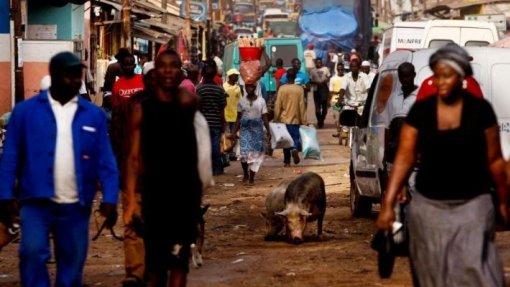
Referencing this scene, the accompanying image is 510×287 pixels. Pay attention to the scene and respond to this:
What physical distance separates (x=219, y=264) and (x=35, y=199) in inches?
165

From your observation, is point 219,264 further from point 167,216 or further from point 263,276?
point 167,216

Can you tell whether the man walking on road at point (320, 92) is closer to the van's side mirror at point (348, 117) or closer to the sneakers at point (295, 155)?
the sneakers at point (295, 155)

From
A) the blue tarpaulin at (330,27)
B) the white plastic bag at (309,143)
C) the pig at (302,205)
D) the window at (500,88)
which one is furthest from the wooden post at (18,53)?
the blue tarpaulin at (330,27)

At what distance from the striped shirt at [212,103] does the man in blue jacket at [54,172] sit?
11.4 m

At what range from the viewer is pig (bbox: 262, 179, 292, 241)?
13656mm

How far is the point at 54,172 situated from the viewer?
25.7 feet

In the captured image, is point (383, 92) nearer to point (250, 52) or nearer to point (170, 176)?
point (170, 176)

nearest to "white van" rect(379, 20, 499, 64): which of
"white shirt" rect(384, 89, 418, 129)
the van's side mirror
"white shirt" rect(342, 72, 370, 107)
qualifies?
"white shirt" rect(342, 72, 370, 107)

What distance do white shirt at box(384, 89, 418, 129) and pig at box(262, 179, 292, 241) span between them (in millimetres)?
1329

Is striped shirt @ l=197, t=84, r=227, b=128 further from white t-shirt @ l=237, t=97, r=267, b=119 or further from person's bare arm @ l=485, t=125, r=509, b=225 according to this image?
person's bare arm @ l=485, t=125, r=509, b=225

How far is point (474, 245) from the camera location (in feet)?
23.8

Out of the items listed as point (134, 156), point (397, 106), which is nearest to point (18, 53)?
point (397, 106)

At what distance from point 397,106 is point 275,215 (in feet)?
5.37

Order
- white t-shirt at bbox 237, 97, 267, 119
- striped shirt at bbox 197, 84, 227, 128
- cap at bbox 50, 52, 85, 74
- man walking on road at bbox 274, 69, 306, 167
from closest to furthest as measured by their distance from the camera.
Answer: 1. cap at bbox 50, 52, 85, 74
2. striped shirt at bbox 197, 84, 227, 128
3. white t-shirt at bbox 237, 97, 267, 119
4. man walking on road at bbox 274, 69, 306, 167
